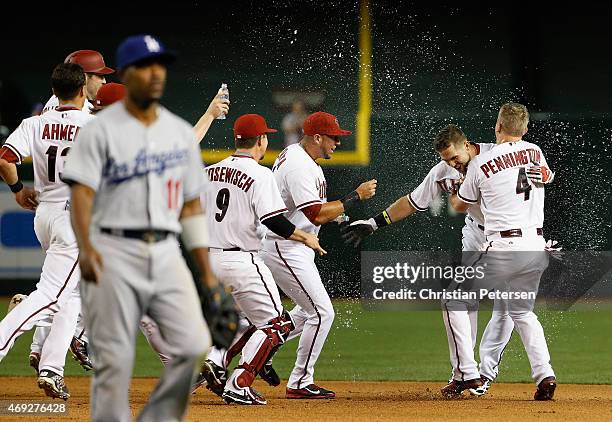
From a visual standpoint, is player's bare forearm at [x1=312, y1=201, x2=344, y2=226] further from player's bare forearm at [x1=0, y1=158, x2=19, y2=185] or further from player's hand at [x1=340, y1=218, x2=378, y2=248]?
player's bare forearm at [x1=0, y1=158, x2=19, y2=185]

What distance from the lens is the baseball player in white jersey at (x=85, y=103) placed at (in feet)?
23.5

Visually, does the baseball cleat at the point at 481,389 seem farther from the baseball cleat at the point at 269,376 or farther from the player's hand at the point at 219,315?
the player's hand at the point at 219,315

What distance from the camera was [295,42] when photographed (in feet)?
48.3

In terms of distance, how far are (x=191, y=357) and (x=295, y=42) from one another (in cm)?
1096

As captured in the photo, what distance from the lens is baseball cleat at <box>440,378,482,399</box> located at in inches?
270

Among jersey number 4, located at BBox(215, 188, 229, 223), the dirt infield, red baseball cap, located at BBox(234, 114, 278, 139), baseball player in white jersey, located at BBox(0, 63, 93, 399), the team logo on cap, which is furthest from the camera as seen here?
red baseball cap, located at BBox(234, 114, 278, 139)

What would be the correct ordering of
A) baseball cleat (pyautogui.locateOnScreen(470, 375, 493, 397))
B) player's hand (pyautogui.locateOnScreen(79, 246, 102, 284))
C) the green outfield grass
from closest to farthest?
1. player's hand (pyautogui.locateOnScreen(79, 246, 102, 284))
2. baseball cleat (pyautogui.locateOnScreen(470, 375, 493, 397))
3. the green outfield grass

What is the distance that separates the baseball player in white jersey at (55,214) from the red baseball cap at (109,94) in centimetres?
52

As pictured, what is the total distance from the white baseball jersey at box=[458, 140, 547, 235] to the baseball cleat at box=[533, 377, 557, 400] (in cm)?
96

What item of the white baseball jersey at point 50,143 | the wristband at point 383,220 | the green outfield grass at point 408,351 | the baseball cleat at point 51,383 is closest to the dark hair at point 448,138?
the wristband at point 383,220

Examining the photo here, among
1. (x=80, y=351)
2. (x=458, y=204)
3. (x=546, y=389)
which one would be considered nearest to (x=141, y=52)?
(x=458, y=204)

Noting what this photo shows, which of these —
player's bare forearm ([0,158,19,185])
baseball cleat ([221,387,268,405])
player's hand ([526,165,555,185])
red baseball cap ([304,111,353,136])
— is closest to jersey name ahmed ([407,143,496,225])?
player's hand ([526,165,555,185])

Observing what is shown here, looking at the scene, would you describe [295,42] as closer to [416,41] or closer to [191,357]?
[416,41]

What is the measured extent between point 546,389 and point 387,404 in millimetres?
980
